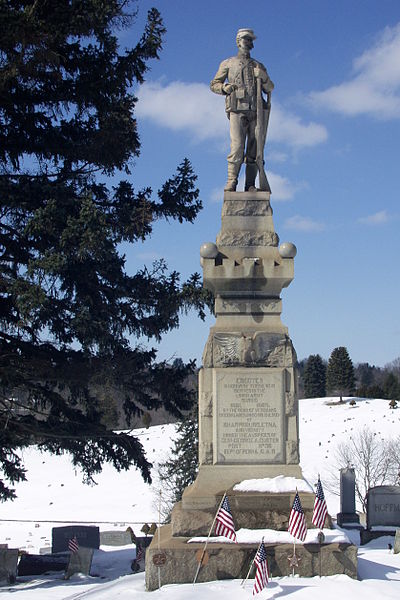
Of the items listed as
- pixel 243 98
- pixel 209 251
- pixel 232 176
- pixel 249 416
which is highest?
pixel 243 98

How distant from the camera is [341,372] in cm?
8131

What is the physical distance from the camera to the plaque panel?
10.1 metres

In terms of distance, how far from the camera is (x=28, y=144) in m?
15.2

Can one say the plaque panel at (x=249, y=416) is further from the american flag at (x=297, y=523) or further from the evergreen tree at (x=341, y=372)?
the evergreen tree at (x=341, y=372)

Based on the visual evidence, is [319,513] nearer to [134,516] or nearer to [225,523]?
[225,523]

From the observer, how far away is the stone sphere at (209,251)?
34.2 feet

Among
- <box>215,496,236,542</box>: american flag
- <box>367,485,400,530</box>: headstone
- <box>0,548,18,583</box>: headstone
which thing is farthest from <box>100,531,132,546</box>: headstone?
<box>215,496,236,542</box>: american flag

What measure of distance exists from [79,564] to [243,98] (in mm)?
8549

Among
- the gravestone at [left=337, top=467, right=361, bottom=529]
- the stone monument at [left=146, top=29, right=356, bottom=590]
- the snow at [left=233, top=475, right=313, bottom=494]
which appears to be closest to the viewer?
the stone monument at [left=146, top=29, right=356, bottom=590]

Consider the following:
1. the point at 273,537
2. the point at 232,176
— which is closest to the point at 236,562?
Result: the point at 273,537

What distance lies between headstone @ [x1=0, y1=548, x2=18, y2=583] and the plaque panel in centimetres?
463

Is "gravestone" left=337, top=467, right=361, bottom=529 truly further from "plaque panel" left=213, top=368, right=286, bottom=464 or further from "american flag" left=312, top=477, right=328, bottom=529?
"american flag" left=312, top=477, right=328, bottom=529

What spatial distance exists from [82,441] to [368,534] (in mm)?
7915

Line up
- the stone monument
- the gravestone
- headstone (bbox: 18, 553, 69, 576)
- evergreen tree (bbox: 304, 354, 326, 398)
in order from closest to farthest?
the stone monument, headstone (bbox: 18, 553, 69, 576), the gravestone, evergreen tree (bbox: 304, 354, 326, 398)
